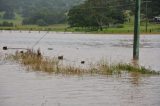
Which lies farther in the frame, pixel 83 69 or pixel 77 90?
pixel 83 69

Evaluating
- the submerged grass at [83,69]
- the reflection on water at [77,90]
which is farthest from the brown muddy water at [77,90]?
the submerged grass at [83,69]

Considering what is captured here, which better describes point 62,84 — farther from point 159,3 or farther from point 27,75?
point 159,3

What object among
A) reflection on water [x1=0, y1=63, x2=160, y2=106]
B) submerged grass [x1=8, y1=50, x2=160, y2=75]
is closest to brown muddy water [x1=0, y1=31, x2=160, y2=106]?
reflection on water [x1=0, y1=63, x2=160, y2=106]

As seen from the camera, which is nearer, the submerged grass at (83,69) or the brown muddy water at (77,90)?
the brown muddy water at (77,90)

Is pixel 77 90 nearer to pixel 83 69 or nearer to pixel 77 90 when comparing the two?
pixel 77 90

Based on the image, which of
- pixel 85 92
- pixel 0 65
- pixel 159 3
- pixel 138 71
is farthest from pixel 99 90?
pixel 159 3

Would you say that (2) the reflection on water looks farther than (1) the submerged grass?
No

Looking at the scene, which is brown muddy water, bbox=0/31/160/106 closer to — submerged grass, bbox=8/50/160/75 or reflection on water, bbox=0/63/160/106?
reflection on water, bbox=0/63/160/106

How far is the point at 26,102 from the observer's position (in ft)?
58.9

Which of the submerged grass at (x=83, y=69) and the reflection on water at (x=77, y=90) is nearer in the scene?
the reflection on water at (x=77, y=90)

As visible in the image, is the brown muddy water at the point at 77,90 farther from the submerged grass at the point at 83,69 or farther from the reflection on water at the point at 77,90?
the submerged grass at the point at 83,69

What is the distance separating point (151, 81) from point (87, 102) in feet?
23.3

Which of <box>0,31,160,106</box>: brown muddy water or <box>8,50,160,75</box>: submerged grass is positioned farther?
<box>8,50,160,75</box>: submerged grass

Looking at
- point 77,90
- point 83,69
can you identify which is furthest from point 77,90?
point 83,69
